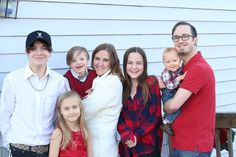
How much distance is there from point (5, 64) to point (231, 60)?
12.5 feet

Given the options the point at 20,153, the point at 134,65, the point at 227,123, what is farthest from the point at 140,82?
the point at 227,123

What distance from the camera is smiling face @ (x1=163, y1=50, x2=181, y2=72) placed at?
3646 millimetres

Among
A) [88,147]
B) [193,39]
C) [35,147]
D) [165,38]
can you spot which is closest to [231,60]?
[165,38]

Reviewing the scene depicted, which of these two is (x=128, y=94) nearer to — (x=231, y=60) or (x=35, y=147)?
(x=35, y=147)

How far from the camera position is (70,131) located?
11.2ft

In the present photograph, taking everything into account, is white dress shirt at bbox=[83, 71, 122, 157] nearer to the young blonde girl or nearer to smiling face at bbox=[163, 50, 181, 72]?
the young blonde girl

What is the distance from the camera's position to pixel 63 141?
11.0 ft

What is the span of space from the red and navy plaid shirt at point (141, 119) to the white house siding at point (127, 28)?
84 cm

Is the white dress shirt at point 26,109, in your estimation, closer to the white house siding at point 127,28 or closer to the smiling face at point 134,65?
the white house siding at point 127,28

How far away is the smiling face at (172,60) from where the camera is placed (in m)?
3.65

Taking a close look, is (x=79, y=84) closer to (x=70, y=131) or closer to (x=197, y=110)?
(x=70, y=131)

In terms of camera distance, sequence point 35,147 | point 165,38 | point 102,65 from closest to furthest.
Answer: point 35,147 → point 102,65 → point 165,38

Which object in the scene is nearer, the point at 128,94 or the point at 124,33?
the point at 128,94

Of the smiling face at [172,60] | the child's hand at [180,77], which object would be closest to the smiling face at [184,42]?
the smiling face at [172,60]
